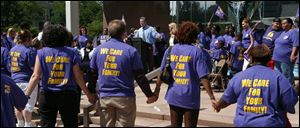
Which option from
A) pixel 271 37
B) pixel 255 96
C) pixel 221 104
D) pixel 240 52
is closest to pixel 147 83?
pixel 221 104

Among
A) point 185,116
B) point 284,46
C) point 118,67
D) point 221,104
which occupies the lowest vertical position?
point 185,116

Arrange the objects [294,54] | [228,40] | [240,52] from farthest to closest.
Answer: [228,40], [240,52], [294,54]

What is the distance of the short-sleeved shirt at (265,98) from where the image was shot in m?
4.28

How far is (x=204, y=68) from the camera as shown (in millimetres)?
5227

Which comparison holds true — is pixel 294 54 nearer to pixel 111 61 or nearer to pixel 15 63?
pixel 111 61

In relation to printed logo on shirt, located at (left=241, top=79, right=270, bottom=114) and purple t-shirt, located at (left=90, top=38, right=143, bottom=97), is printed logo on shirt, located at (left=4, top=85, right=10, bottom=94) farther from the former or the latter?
printed logo on shirt, located at (left=241, top=79, right=270, bottom=114)

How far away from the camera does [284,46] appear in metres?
9.02

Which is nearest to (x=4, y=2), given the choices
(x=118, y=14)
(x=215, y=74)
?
(x=118, y=14)

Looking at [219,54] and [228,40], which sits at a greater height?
[228,40]

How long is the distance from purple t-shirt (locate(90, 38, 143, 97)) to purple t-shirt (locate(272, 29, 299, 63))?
14.3ft

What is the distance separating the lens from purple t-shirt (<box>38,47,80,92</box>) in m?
5.77

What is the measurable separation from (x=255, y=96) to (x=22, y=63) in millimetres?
4224

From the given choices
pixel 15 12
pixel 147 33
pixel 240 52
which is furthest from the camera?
pixel 15 12

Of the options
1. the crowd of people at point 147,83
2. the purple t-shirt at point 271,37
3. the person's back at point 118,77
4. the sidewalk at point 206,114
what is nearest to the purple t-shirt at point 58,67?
the crowd of people at point 147,83
